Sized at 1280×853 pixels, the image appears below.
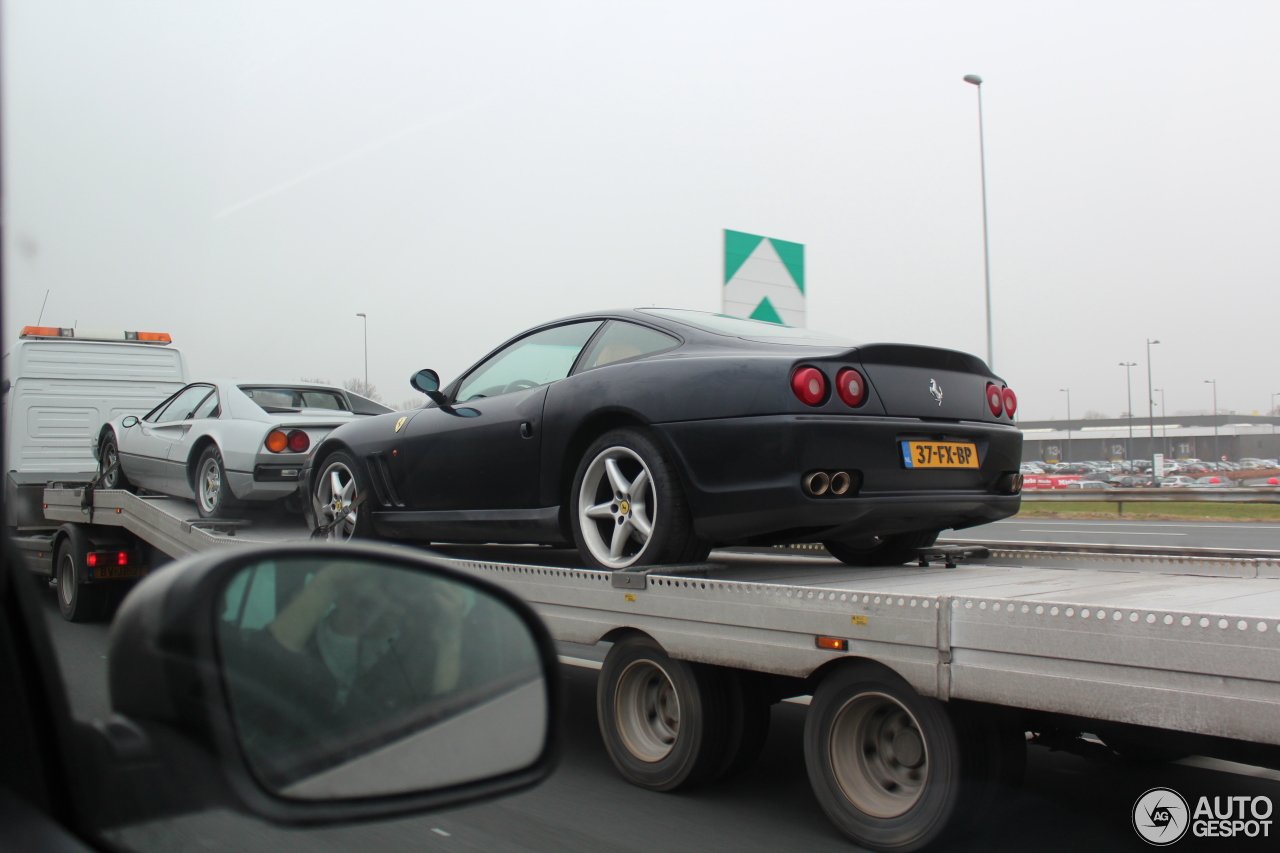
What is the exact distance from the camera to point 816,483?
3832 mm

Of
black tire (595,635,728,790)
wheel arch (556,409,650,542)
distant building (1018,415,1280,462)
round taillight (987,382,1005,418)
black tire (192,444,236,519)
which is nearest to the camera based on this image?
black tire (595,635,728,790)

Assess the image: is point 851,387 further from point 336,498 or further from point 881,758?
point 336,498

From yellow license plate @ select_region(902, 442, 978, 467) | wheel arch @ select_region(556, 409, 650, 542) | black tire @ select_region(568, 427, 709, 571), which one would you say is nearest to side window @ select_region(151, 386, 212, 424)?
wheel arch @ select_region(556, 409, 650, 542)

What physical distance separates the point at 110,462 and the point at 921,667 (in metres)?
8.23

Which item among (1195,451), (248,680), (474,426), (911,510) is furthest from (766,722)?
(1195,451)

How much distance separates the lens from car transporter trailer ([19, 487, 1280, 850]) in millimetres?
2658

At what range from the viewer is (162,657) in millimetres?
1113

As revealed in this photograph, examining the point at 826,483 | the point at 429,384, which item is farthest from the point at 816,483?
the point at 429,384

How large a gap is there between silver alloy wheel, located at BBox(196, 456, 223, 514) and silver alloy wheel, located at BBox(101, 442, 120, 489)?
2081 millimetres

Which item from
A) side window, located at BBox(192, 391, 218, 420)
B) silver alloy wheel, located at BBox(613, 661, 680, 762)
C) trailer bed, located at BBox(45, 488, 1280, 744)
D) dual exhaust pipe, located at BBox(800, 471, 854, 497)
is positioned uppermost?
side window, located at BBox(192, 391, 218, 420)

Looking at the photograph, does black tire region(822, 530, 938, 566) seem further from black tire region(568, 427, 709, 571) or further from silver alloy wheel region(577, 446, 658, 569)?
silver alloy wheel region(577, 446, 658, 569)

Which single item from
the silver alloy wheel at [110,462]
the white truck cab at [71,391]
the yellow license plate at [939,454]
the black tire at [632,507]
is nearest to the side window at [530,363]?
the black tire at [632,507]

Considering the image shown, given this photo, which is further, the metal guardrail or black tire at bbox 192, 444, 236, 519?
the metal guardrail

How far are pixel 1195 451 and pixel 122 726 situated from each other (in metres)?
90.0
